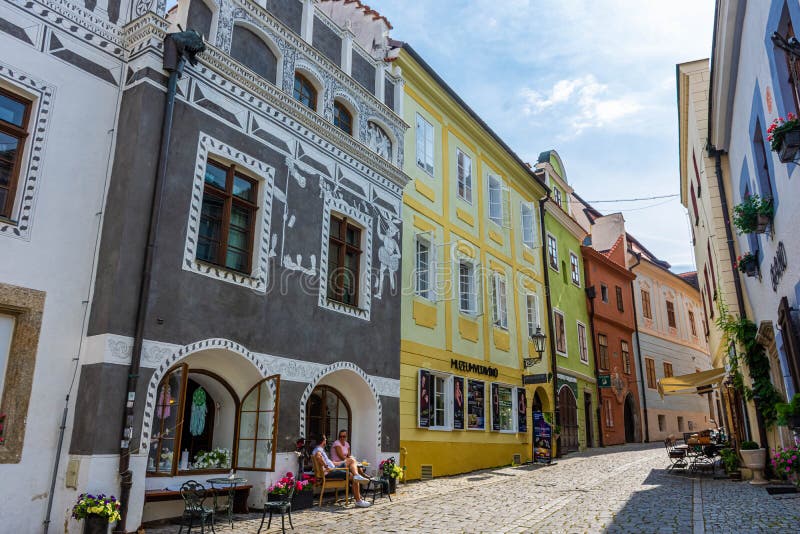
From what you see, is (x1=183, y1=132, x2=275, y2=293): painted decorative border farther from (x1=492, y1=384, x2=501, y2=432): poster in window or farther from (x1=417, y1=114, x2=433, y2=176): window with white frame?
(x1=492, y1=384, x2=501, y2=432): poster in window

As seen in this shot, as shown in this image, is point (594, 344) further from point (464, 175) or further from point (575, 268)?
point (464, 175)

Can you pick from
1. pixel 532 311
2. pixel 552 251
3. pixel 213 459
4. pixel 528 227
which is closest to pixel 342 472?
pixel 213 459

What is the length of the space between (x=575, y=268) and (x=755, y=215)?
58.9 feet

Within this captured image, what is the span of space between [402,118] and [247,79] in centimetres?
571

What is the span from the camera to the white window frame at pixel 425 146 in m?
16.8

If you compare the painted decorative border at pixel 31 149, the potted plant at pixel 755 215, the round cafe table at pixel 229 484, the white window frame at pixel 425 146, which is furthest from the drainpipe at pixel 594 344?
the painted decorative border at pixel 31 149

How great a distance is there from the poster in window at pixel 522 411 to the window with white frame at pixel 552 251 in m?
6.37

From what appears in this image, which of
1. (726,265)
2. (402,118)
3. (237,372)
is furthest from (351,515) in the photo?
(726,265)

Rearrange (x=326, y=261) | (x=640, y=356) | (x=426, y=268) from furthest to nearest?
(x=640, y=356)
(x=426, y=268)
(x=326, y=261)

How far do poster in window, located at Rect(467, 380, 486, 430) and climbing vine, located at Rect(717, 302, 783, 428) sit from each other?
6.47 metres

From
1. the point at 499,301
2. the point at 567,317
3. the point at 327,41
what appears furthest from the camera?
the point at 567,317

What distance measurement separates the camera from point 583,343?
2691cm

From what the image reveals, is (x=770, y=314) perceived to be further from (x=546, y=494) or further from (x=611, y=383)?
(x=611, y=383)

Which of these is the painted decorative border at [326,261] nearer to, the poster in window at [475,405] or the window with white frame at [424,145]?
the window with white frame at [424,145]
